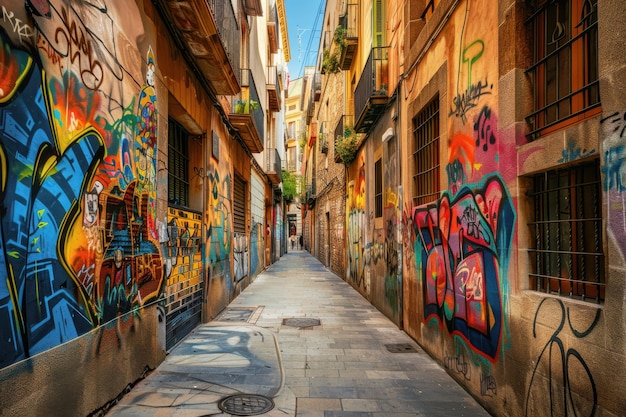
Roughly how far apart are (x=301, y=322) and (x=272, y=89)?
509 inches

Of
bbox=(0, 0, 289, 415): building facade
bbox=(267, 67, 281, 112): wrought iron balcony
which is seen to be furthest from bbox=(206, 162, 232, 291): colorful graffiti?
bbox=(267, 67, 281, 112): wrought iron balcony

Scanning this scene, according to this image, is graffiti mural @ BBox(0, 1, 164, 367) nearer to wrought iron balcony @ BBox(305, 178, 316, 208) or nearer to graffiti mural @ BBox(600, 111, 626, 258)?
graffiti mural @ BBox(600, 111, 626, 258)

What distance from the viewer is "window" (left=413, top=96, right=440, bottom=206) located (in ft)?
19.7

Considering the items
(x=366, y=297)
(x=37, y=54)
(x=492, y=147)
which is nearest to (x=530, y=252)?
(x=492, y=147)

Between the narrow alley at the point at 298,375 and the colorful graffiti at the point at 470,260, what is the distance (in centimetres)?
72

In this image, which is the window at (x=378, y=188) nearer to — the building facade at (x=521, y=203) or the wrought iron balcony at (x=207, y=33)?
the building facade at (x=521, y=203)

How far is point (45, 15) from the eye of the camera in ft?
9.61

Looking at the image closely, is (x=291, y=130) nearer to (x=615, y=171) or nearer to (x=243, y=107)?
(x=243, y=107)

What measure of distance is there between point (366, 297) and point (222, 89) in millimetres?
6437

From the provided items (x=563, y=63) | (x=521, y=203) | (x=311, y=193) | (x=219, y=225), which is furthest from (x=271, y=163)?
(x=563, y=63)

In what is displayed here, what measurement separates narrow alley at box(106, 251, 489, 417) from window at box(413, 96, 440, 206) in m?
2.41

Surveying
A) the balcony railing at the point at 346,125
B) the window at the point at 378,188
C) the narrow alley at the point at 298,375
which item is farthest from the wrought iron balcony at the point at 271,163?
the narrow alley at the point at 298,375

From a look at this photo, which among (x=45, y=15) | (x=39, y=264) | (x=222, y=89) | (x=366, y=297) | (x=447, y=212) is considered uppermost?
(x=222, y=89)

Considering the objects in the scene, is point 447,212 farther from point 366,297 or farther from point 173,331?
point 366,297
